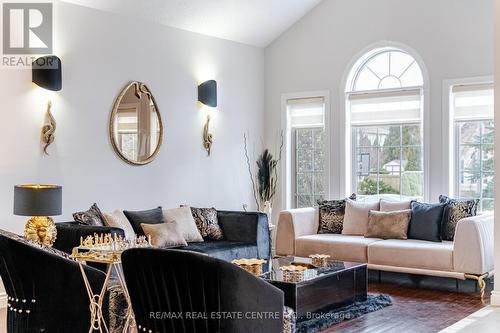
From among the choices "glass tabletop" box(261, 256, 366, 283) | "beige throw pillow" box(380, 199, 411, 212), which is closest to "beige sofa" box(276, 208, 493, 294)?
"beige throw pillow" box(380, 199, 411, 212)

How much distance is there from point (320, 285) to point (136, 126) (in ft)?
9.37

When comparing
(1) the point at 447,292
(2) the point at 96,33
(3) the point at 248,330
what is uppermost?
Result: (2) the point at 96,33

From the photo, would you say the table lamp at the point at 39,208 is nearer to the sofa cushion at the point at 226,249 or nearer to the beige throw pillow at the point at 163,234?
the beige throw pillow at the point at 163,234

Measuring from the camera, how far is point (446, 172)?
690cm

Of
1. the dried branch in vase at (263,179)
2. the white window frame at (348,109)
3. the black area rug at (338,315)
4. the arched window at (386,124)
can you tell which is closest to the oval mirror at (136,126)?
the dried branch in vase at (263,179)

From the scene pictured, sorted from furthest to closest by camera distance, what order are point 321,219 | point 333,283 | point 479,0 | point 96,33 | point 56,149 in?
point 321,219 < point 479,0 < point 96,33 < point 56,149 < point 333,283

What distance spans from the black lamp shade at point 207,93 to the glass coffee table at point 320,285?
2.56 meters

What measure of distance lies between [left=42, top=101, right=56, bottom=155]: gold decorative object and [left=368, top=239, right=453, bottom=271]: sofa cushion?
3261 mm

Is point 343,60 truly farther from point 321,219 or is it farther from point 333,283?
point 333,283

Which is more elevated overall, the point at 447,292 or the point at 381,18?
the point at 381,18

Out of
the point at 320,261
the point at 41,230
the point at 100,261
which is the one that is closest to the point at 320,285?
the point at 320,261

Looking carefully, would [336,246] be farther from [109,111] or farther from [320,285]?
[109,111]

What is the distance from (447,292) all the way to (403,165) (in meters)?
1.89

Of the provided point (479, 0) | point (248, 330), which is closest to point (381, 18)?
point (479, 0)
